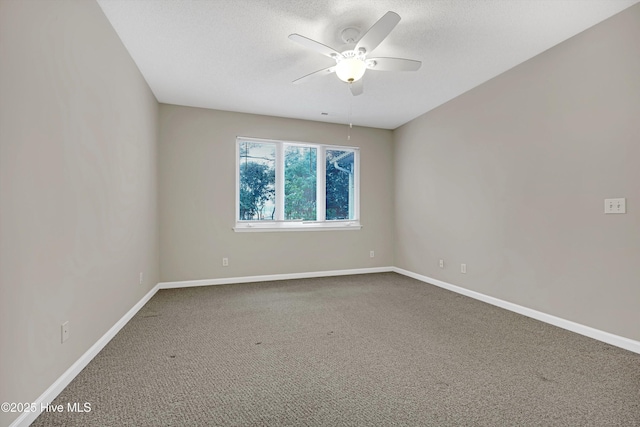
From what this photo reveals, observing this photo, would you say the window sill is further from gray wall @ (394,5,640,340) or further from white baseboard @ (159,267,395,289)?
gray wall @ (394,5,640,340)

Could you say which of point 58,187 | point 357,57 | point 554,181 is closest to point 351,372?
point 58,187

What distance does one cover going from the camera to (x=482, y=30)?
8.05 feet

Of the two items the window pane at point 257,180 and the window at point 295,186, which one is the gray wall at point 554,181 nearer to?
the window at point 295,186

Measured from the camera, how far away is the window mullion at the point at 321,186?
493 cm

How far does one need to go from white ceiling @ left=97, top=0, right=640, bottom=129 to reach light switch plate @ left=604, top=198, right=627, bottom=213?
1441mm

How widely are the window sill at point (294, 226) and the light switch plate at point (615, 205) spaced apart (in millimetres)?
3166

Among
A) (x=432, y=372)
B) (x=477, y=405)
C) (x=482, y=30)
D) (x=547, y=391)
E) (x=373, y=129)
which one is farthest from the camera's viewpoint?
(x=373, y=129)

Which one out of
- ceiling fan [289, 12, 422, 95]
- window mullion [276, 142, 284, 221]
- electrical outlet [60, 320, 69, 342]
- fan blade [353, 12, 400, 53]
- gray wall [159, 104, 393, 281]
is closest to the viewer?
electrical outlet [60, 320, 69, 342]

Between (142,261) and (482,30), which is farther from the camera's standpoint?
(142,261)

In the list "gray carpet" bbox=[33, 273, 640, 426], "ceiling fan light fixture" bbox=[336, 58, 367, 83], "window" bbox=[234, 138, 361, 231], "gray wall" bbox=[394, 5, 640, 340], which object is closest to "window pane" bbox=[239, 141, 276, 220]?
"window" bbox=[234, 138, 361, 231]

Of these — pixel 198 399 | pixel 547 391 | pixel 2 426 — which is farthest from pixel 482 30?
pixel 2 426

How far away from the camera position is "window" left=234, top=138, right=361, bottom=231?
4543 millimetres

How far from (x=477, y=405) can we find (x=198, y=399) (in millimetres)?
1493

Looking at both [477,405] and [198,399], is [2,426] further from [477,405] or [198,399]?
[477,405]
